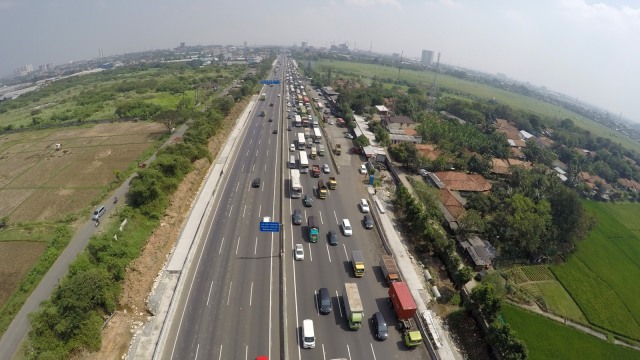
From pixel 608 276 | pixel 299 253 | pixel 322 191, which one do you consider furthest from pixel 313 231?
pixel 608 276

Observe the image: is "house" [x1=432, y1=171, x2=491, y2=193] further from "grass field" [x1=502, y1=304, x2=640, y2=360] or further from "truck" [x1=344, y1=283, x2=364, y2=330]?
"truck" [x1=344, y1=283, x2=364, y2=330]

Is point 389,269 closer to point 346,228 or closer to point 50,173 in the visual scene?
point 346,228

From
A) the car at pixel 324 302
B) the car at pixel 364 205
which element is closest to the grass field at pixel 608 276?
the car at pixel 364 205

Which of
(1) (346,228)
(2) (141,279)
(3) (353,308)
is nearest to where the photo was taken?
(3) (353,308)

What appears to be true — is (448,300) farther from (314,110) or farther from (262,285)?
(314,110)

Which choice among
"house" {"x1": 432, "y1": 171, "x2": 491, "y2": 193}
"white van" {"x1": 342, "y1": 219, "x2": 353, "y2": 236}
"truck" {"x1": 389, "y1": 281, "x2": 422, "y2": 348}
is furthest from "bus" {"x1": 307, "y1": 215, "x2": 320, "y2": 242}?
"house" {"x1": 432, "y1": 171, "x2": 491, "y2": 193}

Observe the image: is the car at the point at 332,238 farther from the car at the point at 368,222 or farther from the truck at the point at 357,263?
the car at the point at 368,222
